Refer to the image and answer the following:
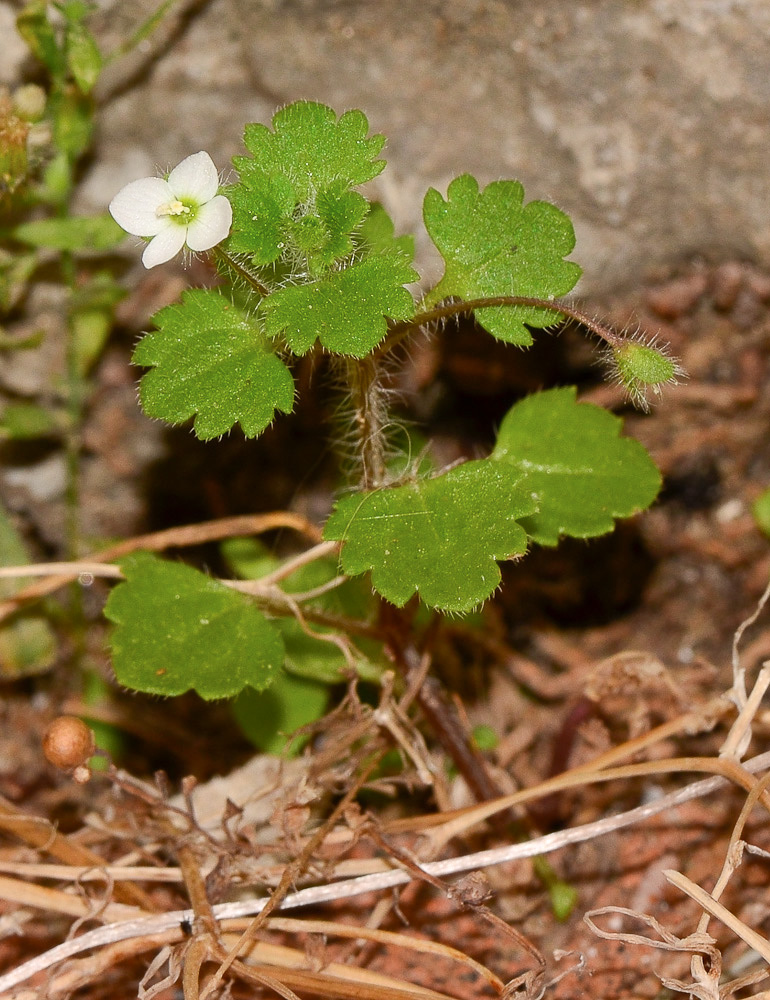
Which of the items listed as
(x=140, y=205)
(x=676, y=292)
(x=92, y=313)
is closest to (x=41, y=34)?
(x=92, y=313)

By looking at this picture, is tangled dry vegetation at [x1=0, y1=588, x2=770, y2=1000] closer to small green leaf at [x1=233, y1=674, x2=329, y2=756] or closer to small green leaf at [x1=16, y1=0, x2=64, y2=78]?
small green leaf at [x1=233, y1=674, x2=329, y2=756]

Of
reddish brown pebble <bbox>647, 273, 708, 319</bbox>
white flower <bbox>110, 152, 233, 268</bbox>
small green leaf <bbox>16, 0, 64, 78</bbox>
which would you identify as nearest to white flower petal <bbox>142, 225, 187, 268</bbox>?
white flower <bbox>110, 152, 233, 268</bbox>

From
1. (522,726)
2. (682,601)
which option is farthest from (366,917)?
(682,601)

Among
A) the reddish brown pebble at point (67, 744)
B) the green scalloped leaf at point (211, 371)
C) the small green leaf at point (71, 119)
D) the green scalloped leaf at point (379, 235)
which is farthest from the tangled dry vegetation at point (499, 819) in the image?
the small green leaf at point (71, 119)

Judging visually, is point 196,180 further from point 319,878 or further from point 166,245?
point 319,878

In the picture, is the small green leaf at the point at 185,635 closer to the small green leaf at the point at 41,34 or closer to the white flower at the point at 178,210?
the white flower at the point at 178,210
